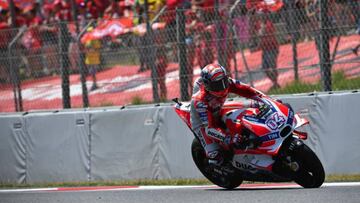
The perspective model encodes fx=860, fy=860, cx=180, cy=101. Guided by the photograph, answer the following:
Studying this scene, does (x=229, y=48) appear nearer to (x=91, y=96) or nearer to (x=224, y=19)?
(x=224, y=19)

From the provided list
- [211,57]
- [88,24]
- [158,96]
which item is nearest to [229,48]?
[211,57]

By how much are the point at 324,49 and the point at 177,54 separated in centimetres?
231

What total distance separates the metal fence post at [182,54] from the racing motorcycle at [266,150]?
282 cm

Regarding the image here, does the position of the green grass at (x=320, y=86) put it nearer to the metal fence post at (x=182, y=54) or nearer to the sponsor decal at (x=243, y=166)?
the metal fence post at (x=182, y=54)

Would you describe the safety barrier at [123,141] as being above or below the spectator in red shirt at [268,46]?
below

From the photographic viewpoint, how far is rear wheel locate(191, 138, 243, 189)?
33.6 feet

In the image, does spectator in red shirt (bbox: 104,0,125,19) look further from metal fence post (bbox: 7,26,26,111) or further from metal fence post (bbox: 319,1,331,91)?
metal fence post (bbox: 319,1,331,91)

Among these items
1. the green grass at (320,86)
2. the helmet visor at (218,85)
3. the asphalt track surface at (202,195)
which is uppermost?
the helmet visor at (218,85)

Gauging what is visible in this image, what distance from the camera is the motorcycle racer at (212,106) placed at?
992 cm

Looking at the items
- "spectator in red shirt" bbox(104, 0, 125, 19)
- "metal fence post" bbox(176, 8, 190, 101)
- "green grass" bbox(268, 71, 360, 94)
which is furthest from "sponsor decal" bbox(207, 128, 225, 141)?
"spectator in red shirt" bbox(104, 0, 125, 19)

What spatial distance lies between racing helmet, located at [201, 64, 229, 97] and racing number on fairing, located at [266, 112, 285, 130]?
2.40 ft

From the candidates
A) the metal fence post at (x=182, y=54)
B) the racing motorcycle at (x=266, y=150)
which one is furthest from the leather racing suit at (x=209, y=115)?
the metal fence post at (x=182, y=54)

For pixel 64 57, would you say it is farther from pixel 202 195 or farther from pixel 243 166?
pixel 202 195

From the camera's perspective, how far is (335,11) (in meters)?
12.0
